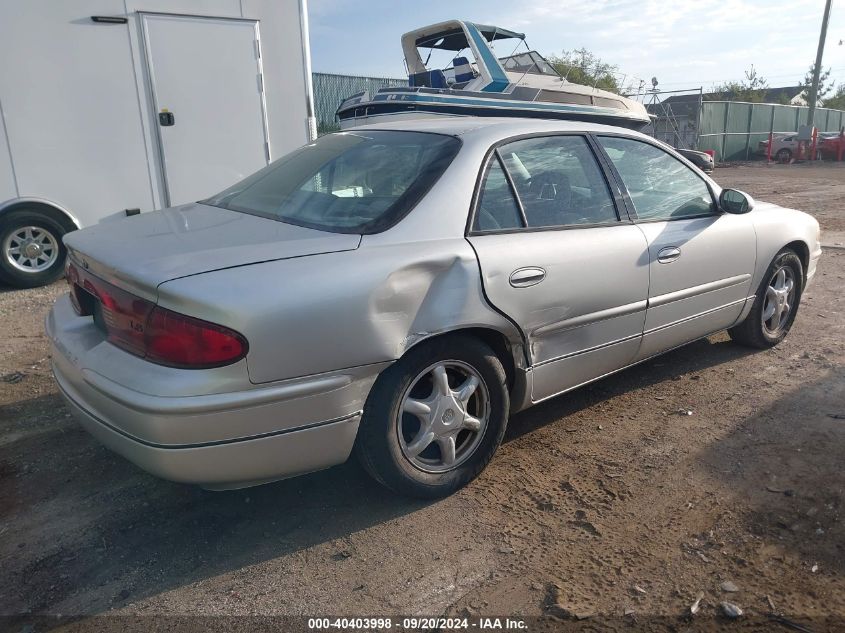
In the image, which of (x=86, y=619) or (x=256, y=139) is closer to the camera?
(x=86, y=619)

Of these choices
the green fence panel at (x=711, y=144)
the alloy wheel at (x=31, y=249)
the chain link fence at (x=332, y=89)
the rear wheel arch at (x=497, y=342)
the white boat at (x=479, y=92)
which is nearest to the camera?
the rear wheel arch at (x=497, y=342)

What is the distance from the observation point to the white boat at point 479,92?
9.16m

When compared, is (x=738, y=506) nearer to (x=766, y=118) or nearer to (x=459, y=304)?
(x=459, y=304)

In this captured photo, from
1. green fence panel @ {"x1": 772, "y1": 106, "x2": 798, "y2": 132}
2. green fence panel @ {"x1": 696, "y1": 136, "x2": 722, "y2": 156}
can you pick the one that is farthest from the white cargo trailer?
green fence panel @ {"x1": 772, "y1": 106, "x2": 798, "y2": 132}

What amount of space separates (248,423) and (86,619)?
83cm

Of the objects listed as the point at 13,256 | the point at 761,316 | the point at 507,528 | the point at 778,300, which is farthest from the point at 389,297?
the point at 13,256

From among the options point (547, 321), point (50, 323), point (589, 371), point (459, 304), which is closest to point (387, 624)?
point (459, 304)

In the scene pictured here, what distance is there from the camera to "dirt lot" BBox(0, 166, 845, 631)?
2.33m

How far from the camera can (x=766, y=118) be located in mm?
31141

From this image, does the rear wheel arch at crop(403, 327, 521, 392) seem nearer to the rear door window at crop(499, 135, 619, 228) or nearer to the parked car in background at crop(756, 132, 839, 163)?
the rear door window at crop(499, 135, 619, 228)

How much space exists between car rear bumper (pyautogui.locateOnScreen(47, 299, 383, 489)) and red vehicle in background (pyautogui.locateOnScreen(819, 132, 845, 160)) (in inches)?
1258

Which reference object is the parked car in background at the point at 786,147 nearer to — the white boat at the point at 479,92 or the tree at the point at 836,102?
the white boat at the point at 479,92

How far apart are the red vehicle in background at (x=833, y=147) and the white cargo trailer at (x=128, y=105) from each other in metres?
28.3

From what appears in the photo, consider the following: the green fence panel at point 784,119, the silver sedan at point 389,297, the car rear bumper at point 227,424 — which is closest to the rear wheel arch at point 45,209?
the silver sedan at point 389,297
